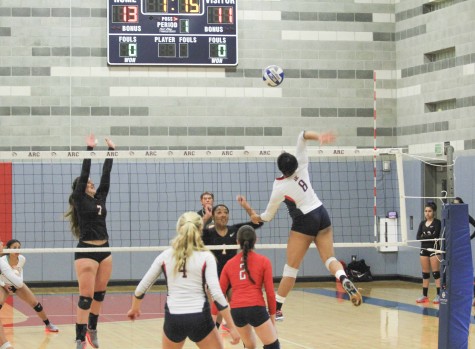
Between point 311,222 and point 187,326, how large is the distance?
2.97 m

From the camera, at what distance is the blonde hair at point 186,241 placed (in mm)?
7188

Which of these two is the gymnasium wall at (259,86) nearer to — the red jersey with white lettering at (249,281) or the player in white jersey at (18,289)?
the player in white jersey at (18,289)

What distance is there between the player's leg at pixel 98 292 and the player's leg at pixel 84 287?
0.15 meters

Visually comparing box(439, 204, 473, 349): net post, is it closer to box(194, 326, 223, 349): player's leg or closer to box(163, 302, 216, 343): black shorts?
box(194, 326, 223, 349): player's leg

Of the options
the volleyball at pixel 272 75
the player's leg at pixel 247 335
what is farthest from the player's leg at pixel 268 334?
the volleyball at pixel 272 75

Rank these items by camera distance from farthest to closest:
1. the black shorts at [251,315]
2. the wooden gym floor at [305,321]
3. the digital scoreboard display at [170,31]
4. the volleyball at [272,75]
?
the digital scoreboard display at [170,31] → the volleyball at [272,75] → the wooden gym floor at [305,321] → the black shorts at [251,315]

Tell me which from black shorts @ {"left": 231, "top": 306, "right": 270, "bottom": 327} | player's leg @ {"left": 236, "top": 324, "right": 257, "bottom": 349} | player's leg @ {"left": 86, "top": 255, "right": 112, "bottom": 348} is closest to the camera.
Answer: black shorts @ {"left": 231, "top": 306, "right": 270, "bottom": 327}

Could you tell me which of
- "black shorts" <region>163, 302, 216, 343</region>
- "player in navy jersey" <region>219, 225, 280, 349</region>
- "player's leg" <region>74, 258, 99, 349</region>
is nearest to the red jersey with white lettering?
"player in navy jersey" <region>219, 225, 280, 349</region>

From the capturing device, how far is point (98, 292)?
1080 centimetres

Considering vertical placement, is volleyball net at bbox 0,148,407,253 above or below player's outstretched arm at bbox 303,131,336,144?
below

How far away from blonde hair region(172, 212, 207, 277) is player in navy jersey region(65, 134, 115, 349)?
336 cm

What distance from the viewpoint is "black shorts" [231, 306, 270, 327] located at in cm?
834

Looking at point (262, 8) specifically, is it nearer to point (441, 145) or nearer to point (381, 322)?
point (441, 145)

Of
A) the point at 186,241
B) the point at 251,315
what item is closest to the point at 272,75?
the point at 251,315
